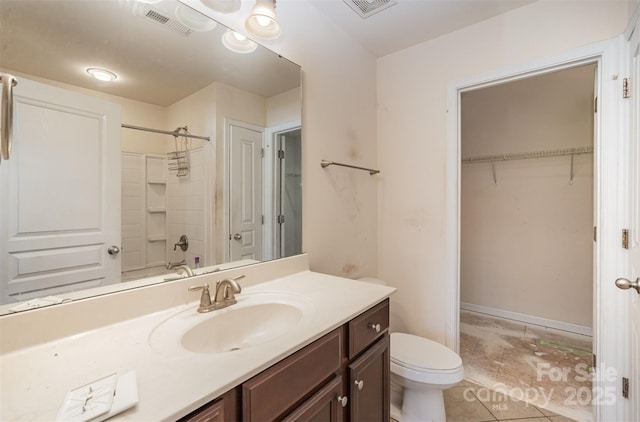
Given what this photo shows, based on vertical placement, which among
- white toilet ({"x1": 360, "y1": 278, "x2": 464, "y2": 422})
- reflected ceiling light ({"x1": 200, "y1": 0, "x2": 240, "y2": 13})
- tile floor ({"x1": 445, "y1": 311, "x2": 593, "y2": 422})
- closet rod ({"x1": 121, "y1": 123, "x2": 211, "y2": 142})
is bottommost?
tile floor ({"x1": 445, "y1": 311, "x2": 593, "y2": 422})

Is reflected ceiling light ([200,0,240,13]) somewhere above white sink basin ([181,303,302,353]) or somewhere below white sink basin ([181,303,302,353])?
above

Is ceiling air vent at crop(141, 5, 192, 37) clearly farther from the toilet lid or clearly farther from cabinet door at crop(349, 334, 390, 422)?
the toilet lid

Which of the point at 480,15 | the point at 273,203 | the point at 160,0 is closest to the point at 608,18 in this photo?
the point at 480,15

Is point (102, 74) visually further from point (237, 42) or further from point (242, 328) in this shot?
point (242, 328)

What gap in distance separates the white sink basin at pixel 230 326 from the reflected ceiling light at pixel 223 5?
4.03ft

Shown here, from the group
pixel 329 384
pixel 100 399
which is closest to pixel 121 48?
pixel 100 399

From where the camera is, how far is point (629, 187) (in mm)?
1307

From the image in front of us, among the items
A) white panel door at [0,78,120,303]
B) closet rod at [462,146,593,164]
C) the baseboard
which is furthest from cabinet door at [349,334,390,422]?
closet rod at [462,146,593,164]

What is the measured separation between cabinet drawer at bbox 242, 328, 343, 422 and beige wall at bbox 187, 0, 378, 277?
0.75m

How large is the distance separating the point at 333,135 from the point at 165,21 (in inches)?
40.6

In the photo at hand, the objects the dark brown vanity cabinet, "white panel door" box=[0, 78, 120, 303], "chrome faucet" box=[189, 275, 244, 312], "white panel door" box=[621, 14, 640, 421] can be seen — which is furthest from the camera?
"white panel door" box=[621, 14, 640, 421]

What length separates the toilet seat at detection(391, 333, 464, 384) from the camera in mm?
1349

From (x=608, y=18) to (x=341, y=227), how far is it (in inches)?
70.9

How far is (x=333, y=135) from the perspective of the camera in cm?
177
